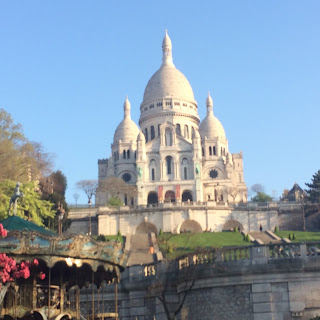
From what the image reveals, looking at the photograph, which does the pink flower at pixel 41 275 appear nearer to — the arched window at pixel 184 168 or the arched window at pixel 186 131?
the arched window at pixel 184 168

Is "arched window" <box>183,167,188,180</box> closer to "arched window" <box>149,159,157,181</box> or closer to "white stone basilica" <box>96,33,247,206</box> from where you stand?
"white stone basilica" <box>96,33,247,206</box>

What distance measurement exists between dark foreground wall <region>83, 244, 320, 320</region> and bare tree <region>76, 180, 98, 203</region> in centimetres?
6627

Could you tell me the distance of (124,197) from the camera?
88.3 meters

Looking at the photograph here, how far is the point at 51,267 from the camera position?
20.3 meters

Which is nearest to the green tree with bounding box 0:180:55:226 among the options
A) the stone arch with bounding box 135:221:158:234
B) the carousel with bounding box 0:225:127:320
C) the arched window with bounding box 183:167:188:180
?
the carousel with bounding box 0:225:127:320

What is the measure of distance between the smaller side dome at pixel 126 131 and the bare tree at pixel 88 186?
12563mm

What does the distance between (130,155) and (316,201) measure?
116ft

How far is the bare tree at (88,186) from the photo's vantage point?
→ 9038 cm

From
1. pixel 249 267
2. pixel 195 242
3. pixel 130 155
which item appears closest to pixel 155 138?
pixel 130 155

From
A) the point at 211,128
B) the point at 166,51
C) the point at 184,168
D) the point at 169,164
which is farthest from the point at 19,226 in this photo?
the point at 166,51

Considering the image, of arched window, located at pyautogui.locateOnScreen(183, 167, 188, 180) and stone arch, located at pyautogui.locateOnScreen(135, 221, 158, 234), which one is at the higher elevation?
arched window, located at pyautogui.locateOnScreen(183, 167, 188, 180)

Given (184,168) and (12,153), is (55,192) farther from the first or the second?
(184,168)

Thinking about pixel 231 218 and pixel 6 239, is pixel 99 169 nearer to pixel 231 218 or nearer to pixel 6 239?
pixel 231 218

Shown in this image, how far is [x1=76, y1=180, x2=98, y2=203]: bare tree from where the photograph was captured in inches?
3558
